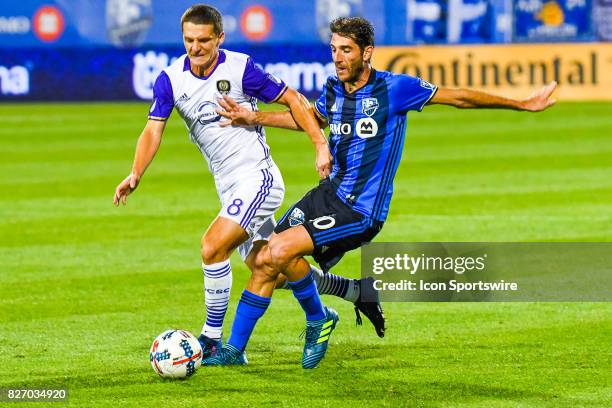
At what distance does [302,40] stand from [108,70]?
24.5 feet

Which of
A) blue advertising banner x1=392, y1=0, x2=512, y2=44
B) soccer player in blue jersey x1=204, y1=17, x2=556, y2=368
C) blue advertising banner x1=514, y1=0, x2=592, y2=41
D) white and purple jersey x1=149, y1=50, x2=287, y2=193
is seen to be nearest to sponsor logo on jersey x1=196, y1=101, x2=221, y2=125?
white and purple jersey x1=149, y1=50, x2=287, y2=193

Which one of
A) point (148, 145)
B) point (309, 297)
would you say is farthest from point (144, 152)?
point (309, 297)

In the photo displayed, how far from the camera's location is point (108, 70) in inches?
1161

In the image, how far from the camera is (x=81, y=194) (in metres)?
16.1

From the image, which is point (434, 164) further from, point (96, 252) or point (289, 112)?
point (289, 112)

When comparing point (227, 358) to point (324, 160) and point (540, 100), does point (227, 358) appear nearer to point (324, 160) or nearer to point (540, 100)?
point (324, 160)

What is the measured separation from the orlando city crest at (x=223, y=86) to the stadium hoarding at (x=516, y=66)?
2025 centimetres

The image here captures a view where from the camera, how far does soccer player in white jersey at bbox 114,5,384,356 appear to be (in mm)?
7793

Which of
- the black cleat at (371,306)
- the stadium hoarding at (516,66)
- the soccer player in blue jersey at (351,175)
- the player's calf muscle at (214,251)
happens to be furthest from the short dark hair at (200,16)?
the stadium hoarding at (516,66)

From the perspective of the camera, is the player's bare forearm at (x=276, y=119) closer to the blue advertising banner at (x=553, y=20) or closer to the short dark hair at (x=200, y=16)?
the short dark hair at (x=200, y=16)

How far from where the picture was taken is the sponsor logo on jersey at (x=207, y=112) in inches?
316

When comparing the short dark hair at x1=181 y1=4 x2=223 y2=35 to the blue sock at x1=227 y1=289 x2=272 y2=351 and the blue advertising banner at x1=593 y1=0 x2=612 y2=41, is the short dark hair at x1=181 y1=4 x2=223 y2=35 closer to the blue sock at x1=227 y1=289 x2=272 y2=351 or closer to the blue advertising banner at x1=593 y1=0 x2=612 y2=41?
the blue sock at x1=227 y1=289 x2=272 y2=351

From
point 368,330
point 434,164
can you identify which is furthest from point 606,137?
point 368,330

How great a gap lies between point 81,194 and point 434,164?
5.35 metres
